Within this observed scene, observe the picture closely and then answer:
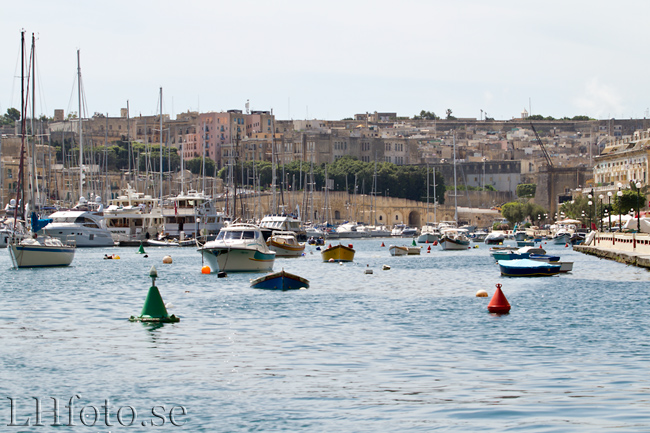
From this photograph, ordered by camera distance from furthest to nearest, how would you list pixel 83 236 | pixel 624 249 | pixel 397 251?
pixel 83 236 < pixel 397 251 < pixel 624 249

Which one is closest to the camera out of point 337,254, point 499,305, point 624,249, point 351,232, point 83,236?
point 499,305

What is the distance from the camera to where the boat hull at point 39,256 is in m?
41.6

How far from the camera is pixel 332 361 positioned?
16672 mm

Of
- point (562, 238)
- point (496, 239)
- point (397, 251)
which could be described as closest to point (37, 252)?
point (397, 251)

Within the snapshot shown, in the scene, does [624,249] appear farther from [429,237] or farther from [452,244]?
[429,237]

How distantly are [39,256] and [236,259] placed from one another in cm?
1066

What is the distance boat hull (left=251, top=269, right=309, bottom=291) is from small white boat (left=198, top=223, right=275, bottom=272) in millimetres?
5908

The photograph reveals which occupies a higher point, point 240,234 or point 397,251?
point 240,234

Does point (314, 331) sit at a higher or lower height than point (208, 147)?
lower

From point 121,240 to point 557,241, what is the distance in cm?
3586

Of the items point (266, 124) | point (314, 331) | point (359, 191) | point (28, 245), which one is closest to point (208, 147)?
point (266, 124)

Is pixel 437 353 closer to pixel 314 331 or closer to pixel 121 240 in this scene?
pixel 314 331

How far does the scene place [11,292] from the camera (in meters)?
31.2

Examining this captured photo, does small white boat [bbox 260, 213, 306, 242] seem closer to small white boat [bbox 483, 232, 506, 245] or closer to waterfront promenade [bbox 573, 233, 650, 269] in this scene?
small white boat [bbox 483, 232, 506, 245]
